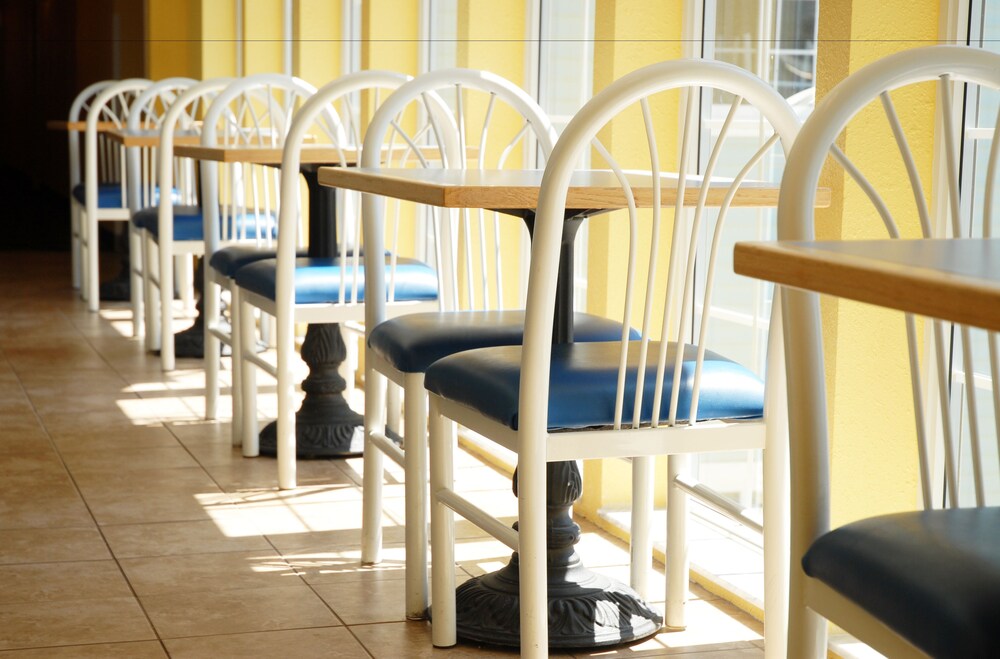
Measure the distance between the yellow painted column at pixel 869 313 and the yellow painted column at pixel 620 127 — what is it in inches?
31.6

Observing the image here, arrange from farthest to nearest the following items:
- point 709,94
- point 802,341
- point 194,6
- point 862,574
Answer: point 194,6 < point 709,94 < point 802,341 < point 862,574

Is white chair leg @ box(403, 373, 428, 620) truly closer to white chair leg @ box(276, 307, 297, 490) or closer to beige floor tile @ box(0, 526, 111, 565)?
beige floor tile @ box(0, 526, 111, 565)

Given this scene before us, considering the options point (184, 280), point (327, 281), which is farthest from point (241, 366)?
point (184, 280)

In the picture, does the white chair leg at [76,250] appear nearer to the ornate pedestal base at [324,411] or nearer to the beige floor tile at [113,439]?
the beige floor tile at [113,439]

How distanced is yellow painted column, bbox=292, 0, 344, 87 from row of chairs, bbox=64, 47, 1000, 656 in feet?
9.04

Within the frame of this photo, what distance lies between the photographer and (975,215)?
6.81 ft

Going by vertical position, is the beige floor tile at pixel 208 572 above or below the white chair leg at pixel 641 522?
below

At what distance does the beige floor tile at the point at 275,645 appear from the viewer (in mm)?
2170

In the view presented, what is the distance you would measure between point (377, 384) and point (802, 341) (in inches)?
55.1

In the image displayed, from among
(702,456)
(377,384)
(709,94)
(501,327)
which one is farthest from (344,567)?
(709,94)

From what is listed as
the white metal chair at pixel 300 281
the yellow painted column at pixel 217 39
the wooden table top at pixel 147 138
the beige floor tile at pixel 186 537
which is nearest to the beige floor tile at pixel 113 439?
the white metal chair at pixel 300 281

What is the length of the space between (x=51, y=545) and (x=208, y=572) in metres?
0.39

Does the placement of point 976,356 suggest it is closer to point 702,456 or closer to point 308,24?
point 702,456

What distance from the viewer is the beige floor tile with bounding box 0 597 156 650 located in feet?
7.27
